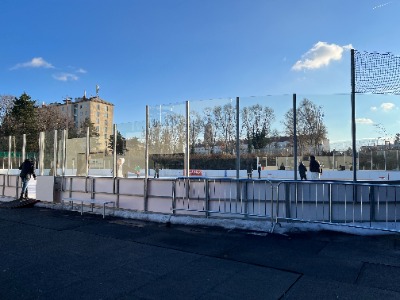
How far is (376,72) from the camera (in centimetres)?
833

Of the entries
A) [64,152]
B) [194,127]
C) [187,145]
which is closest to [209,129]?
[194,127]

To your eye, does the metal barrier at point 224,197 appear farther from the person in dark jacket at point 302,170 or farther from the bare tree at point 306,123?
the bare tree at point 306,123

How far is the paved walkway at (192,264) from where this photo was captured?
4207 mm

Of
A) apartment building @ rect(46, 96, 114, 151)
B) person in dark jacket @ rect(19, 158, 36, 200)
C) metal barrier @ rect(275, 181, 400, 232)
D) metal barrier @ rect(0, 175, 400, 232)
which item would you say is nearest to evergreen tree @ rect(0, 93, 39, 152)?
person in dark jacket @ rect(19, 158, 36, 200)

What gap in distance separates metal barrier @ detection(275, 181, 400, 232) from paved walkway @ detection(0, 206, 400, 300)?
28.8 inches

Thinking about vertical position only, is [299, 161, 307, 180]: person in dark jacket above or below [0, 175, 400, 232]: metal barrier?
above

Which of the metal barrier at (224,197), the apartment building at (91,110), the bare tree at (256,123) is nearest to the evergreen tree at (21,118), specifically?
the metal barrier at (224,197)

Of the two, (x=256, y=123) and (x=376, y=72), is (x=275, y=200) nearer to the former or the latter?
(x=256, y=123)

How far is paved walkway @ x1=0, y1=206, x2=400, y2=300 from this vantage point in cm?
421

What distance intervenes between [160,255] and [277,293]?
240 centimetres

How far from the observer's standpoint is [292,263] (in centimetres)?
529

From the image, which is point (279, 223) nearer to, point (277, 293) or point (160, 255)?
point (160, 255)

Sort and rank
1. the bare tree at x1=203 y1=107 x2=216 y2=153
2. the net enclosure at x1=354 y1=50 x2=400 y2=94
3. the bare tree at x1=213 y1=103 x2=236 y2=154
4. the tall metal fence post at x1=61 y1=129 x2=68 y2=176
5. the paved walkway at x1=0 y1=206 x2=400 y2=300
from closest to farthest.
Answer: the paved walkway at x1=0 y1=206 x2=400 y2=300, the net enclosure at x1=354 y1=50 x2=400 y2=94, the bare tree at x1=213 y1=103 x2=236 y2=154, the bare tree at x1=203 y1=107 x2=216 y2=153, the tall metal fence post at x1=61 y1=129 x2=68 y2=176

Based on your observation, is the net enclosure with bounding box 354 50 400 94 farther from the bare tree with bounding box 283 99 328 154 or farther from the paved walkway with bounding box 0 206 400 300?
the paved walkway with bounding box 0 206 400 300
